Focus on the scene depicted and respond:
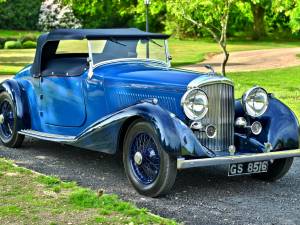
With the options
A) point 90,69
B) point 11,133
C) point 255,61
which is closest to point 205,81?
point 90,69

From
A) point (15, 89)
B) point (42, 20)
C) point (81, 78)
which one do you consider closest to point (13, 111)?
point (15, 89)

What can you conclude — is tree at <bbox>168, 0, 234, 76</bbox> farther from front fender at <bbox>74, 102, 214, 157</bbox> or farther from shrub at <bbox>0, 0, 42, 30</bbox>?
shrub at <bbox>0, 0, 42, 30</bbox>

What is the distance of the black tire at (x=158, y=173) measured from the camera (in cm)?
584

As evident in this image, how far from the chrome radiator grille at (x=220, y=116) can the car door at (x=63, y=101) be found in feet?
5.57

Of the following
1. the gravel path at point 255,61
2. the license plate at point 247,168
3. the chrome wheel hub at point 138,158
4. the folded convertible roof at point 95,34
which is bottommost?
the gravel path at point 255,61

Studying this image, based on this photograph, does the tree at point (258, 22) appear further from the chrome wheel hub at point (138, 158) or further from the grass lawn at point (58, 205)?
the grass lawn at point (58, 205)

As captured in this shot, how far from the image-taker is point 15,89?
834cm

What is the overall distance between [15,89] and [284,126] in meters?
3.80

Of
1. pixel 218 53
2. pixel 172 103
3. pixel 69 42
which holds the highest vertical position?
pixel 69 42

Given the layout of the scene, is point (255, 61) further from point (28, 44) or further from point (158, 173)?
point (158, 173)

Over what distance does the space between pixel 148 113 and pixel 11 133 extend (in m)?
3.13

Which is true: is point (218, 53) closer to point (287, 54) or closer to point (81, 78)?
point (287, 54)

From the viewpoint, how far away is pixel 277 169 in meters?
6.83

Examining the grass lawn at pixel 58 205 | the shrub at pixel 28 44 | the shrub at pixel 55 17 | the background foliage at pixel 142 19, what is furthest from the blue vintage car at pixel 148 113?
the shrub at pixel 55 17
